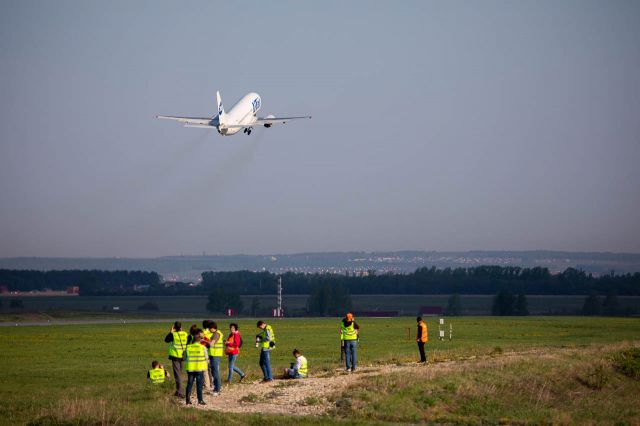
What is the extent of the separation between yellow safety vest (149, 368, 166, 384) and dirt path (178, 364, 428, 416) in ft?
12.0

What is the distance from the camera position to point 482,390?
1470 inches

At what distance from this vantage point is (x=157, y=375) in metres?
41.9

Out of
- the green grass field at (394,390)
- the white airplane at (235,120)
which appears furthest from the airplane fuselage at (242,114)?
the green grass field at (394,390)

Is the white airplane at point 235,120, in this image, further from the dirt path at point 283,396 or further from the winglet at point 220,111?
the dirt path at point 283,396

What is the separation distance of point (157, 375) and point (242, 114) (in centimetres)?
5349

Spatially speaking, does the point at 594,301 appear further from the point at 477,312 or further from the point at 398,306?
the point at 398,306

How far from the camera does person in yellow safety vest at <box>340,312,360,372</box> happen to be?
41406 mm

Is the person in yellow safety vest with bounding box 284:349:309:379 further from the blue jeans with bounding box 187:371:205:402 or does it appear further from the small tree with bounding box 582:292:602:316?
the small tree with bounding box 582:292:602:316

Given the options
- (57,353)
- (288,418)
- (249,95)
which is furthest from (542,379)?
(249,95)

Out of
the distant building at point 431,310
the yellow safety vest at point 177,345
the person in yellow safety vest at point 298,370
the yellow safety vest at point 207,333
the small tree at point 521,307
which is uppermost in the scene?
the yellow safety vest at point 207,333

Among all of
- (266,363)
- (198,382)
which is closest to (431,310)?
(266,363)

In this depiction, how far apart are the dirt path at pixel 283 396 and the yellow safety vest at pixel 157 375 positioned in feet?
12.0

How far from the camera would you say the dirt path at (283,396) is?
34469 millimetres

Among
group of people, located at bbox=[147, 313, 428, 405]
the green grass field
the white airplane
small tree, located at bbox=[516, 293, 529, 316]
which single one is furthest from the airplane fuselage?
small tree, located at bbox=[516, 293, 529, 316]
